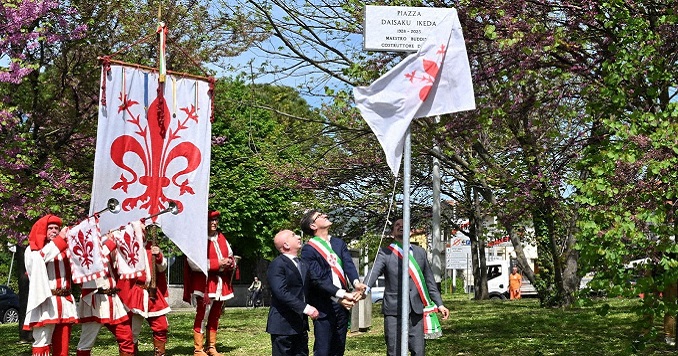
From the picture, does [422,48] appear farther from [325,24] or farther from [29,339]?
[29,339]

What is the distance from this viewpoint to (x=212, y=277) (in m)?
13.2

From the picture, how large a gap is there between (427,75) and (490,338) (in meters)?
7.73

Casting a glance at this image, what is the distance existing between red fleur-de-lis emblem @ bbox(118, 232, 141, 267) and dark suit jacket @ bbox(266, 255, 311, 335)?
283 centimetres

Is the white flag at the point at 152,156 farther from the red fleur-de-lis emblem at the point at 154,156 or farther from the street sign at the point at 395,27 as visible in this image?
the street sign at the point at 395,27

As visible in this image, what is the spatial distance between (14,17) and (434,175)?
9093 mm

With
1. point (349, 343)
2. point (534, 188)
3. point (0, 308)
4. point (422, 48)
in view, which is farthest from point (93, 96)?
point (0, 308)

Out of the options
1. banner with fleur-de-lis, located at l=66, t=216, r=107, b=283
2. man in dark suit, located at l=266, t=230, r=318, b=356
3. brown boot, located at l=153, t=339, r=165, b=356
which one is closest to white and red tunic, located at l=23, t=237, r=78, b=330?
banner with fleur-de-lis, located at l=66, t=216, r=107, b=283

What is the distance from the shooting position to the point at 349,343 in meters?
15.2

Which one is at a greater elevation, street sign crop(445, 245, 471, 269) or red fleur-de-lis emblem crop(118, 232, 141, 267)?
street sign crop(445, 245, 471, 269)

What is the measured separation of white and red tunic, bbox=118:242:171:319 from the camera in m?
11.7

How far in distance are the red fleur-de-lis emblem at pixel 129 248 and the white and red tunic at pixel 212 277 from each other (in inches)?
57.3

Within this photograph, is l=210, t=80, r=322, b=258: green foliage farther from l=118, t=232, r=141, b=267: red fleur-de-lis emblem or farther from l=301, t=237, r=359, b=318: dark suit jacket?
l=301, t=237, r=359, b=318: dark suit jacket

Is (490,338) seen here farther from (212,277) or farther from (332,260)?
(332,260)

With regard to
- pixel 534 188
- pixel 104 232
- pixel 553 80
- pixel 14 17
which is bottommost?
pixel 104 232
